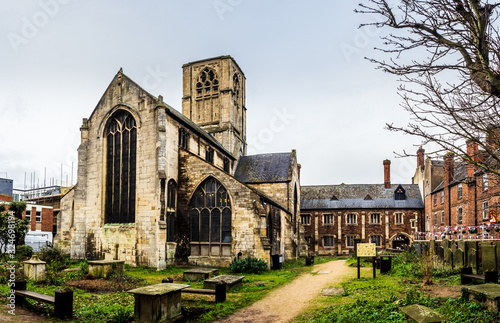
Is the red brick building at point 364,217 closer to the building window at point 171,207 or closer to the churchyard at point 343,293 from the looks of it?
the building window at point 171,207

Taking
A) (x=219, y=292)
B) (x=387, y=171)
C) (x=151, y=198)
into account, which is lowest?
(x=219, y=292)

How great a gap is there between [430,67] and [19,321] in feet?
34.1

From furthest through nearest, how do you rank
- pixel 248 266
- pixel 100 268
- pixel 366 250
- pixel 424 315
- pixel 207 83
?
1. pixel 207 83
2. pixel 248 266
3. pixel 366 250
4. pixel 100 268
5. pixel 424 315

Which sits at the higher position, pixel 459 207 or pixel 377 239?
pixel 459 207

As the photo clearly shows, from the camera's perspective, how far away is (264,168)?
1476 inches

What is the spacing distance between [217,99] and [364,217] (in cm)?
2349

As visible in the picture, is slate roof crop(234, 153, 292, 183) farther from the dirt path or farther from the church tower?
the dirt path

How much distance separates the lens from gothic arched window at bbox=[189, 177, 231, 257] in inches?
929

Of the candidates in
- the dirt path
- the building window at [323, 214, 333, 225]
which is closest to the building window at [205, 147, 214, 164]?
the dirt path

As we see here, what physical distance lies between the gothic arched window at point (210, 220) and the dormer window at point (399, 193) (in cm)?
3171

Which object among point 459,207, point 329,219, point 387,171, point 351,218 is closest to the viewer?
point 459,207

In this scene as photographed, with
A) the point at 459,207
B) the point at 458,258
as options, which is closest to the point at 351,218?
the point at 459,207

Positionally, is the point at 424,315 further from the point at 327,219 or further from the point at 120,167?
the point at 327,219

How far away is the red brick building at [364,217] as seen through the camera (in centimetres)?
4684
